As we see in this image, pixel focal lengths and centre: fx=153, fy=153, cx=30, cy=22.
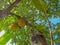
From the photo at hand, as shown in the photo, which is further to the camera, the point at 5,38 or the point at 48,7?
the point at 48,7

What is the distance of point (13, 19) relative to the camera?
2.38 feet

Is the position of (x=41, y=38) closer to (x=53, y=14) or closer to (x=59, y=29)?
(x=59, y=29)

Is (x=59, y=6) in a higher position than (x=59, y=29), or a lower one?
higher

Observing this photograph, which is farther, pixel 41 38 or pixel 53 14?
pixel 53 14

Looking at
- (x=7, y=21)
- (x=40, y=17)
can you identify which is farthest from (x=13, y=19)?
(x=40, y=17)

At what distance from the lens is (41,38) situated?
0.54 m

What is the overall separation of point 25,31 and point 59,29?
0.69 feet

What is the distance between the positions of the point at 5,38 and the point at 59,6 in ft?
1.03

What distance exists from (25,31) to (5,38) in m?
0.15

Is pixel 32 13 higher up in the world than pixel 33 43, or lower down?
higher up

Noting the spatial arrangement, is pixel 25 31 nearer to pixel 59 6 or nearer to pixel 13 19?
pixel 13 19

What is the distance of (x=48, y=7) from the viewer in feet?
2.38

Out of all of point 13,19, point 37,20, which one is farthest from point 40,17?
point 13,19

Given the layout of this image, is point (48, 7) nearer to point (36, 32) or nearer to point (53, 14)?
point (53, 14)
